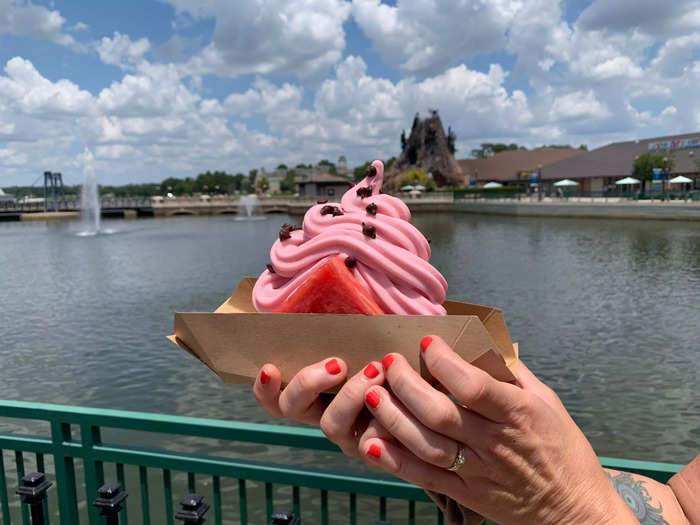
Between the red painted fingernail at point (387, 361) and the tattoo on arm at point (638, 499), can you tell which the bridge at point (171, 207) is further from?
the red painted fingernail at point (387, 361)

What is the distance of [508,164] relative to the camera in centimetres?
8356

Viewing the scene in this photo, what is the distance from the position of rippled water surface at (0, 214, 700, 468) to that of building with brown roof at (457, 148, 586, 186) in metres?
55.5

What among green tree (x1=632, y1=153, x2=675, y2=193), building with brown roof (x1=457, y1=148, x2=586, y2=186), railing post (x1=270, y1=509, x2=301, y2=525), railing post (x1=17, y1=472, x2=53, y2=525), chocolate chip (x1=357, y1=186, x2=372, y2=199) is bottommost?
railing post (x1=17, y1=472, x2=53, y2=525)

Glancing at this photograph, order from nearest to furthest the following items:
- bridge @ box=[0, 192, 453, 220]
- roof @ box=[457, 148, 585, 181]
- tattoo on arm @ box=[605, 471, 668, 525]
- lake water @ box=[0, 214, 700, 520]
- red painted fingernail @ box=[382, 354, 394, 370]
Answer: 1. red painted fingernail @ box=[382, 354, 394, 370]
2. tattoo on arm @ box=[605, 471, 668, 525]
3. lake water @ box=[0, 214, 700, 520]
4. bridge @ box=[0, 192, 453, 220]
5. roof @ box=[457, 148, 585, 181]

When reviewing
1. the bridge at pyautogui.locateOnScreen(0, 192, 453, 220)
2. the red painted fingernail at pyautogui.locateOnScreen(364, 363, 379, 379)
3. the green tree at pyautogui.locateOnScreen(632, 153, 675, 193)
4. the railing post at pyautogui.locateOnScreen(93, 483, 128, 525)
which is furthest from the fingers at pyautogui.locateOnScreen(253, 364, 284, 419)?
the bridge at pyautogui.locateOnScreen(0, 192, 453, 220)

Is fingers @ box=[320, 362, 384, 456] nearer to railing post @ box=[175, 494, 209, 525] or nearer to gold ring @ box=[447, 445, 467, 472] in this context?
gold ring @ box=[447, 445, 467, 472]

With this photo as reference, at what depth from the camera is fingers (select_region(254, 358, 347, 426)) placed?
1.31 meters

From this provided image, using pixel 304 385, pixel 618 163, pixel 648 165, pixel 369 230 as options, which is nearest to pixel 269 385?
pixel 304 385

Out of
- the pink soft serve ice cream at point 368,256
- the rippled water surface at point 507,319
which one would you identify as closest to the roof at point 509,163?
the rippled water surface at point 507,319

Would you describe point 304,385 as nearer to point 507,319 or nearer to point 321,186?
point 507,319

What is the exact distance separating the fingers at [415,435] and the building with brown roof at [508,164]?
79.5 metres

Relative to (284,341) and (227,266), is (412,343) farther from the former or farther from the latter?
(227,266)

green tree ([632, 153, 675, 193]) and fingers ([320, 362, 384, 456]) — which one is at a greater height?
green tree ([632, 153, 675, 193])

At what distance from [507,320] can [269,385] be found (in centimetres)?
1143
